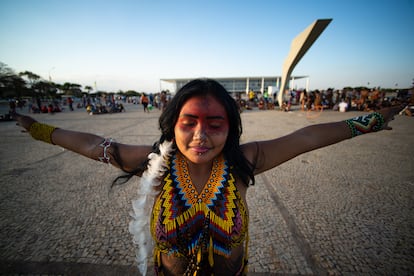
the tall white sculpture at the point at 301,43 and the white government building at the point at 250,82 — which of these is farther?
the white government building at the point at 250,82

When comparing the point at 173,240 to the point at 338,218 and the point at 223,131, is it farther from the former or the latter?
the point at 338,218

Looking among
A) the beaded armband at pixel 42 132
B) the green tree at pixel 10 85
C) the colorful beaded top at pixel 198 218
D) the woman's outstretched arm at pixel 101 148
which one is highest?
the green tree at pixel 10 85

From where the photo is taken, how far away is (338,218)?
245 cm

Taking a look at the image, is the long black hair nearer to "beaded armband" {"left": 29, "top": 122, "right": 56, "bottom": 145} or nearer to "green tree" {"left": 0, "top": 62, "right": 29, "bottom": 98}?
"beaded armband" {"left": 29, "top": 122, "right": 56, "bottom": 145}

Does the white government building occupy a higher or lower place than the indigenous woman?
higher

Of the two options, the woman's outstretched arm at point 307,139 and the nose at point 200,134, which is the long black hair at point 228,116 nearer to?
the woman's outstretched arm at point 307,139

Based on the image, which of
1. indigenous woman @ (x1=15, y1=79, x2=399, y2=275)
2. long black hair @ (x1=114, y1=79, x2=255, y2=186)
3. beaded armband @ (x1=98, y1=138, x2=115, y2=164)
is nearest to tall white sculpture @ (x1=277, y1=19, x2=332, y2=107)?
indigenous woman @ (x1=15, y1=79, x2=399, y2=275)

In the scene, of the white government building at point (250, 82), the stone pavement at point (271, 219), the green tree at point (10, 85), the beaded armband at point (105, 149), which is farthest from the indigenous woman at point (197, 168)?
the white government building at point (250, 82)

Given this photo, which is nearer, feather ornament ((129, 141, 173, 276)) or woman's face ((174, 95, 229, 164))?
woman's face ((174, 95, 229, 164))

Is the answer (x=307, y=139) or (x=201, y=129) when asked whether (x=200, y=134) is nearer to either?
(x=201, y=129)

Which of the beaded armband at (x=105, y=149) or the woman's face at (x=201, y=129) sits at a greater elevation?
the woman's face at (x=201, y=129)

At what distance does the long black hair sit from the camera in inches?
50.2

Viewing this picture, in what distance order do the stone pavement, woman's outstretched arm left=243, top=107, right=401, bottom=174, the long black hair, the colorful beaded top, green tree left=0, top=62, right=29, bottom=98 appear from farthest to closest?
green tree left=0, top=62, right=29, bottom=98
the stone pavement
woman's outstretched arm left=243, top=107, right=401, bottom=174
the long black hair
the colorful beaded top

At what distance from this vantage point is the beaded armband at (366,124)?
5.25 ft
